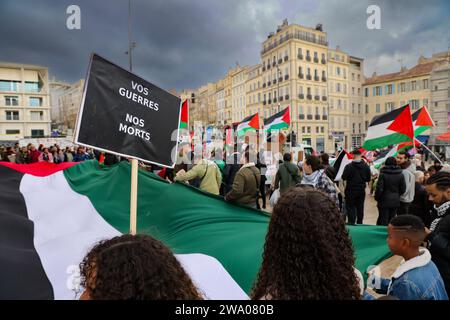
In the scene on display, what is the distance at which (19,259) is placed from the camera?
8.89 feet

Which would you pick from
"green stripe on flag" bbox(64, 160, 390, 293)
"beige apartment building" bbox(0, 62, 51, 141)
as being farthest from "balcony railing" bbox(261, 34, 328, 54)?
"green stripe on flag" bbox(64, 160, 390, 293)

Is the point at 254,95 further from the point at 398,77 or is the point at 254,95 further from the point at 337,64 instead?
the point at 398,77

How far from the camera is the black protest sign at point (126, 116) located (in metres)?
2.83

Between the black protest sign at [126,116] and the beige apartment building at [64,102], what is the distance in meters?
120

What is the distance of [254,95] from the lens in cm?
6444

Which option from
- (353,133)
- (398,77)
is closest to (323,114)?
(353,133)

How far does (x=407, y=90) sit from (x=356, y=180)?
175 ft

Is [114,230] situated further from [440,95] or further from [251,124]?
[440,95]

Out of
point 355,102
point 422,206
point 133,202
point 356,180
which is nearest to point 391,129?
point 356,180

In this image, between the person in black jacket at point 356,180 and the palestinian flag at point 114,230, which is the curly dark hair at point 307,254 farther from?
the person in black jacket at point 356,180

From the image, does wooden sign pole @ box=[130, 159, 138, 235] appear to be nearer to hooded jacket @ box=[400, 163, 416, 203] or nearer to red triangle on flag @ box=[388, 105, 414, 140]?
hooded jacket @ box=[400, 163, 416, 203]

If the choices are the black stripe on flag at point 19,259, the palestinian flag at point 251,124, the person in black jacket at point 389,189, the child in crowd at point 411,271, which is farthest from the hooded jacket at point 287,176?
the palestinian flag at point 251,124
